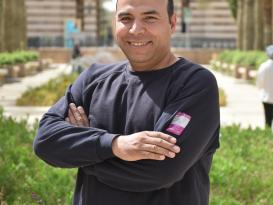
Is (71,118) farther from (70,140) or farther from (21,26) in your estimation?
(21,26)

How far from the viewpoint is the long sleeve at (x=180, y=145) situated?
2758 millimetres

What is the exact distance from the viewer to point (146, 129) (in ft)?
9.20

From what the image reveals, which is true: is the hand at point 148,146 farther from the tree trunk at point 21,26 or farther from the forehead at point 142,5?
the tree trunk at point 21,26

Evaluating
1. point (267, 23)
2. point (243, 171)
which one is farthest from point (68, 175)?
point (267, 23)

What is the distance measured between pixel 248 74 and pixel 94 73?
97.7ft

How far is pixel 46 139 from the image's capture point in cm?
298

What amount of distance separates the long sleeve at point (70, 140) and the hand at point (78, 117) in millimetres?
30

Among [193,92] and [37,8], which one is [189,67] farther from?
[37,8]

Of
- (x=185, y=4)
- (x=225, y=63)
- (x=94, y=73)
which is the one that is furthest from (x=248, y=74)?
(x=185, y=4)

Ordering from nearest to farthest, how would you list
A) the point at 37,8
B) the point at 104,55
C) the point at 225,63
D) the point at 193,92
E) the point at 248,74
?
1. the point at 193,92
2. the point at 104,55
3. the point at 248,74
4. the point at 225,63
5. the point at 37,8

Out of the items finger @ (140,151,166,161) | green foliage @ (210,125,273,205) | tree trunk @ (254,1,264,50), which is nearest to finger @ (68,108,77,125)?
finger @ (140,151,166,161)

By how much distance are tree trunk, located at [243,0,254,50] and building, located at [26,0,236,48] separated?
21.9 meters

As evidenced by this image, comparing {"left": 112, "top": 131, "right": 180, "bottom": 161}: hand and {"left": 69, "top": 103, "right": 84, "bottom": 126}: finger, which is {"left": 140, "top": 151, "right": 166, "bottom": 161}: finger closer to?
{"left": 112, "top": 131, "right": 180, "bottom": 161}: hand

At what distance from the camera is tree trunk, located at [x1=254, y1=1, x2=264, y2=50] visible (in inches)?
1336
